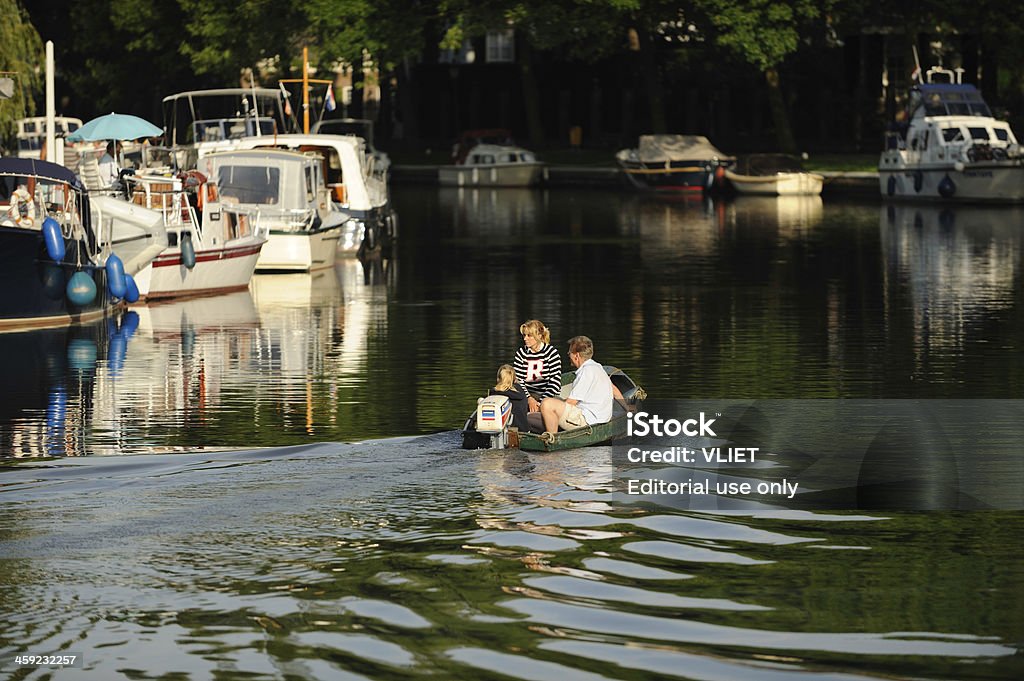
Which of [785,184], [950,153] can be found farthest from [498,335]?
[785,184]

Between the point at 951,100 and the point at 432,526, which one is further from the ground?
the point at 951,100

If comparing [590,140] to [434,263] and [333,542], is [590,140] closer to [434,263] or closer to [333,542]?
[434,263]

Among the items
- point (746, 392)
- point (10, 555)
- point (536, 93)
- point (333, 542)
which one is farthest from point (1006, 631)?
point (536, 93)

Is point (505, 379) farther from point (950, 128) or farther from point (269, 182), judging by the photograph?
point (950, 128)

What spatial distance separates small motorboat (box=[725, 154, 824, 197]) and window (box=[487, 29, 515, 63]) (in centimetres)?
2741

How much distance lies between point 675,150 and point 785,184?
690cm

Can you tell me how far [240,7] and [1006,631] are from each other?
73848 mm

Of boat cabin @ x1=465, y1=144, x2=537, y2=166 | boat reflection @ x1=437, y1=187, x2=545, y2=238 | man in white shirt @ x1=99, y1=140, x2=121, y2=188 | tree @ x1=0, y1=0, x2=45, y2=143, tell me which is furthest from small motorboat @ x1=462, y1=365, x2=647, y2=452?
boat cabin @ x1=465, y1=144, x2=537, y2=166

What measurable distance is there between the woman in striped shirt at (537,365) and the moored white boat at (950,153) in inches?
1798

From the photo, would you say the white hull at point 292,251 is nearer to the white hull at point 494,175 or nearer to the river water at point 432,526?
the river water at point 432,526

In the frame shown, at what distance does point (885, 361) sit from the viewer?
84.3 feet

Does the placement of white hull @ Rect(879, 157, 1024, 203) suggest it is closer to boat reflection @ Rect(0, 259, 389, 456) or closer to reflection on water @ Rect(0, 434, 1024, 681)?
boat reflection @ Rect(0, 259, 389, 456)

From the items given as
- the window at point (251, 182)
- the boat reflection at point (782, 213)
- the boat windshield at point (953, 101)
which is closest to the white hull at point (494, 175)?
the boat reflection at point (782, 213)

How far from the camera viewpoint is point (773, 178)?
231 feet
